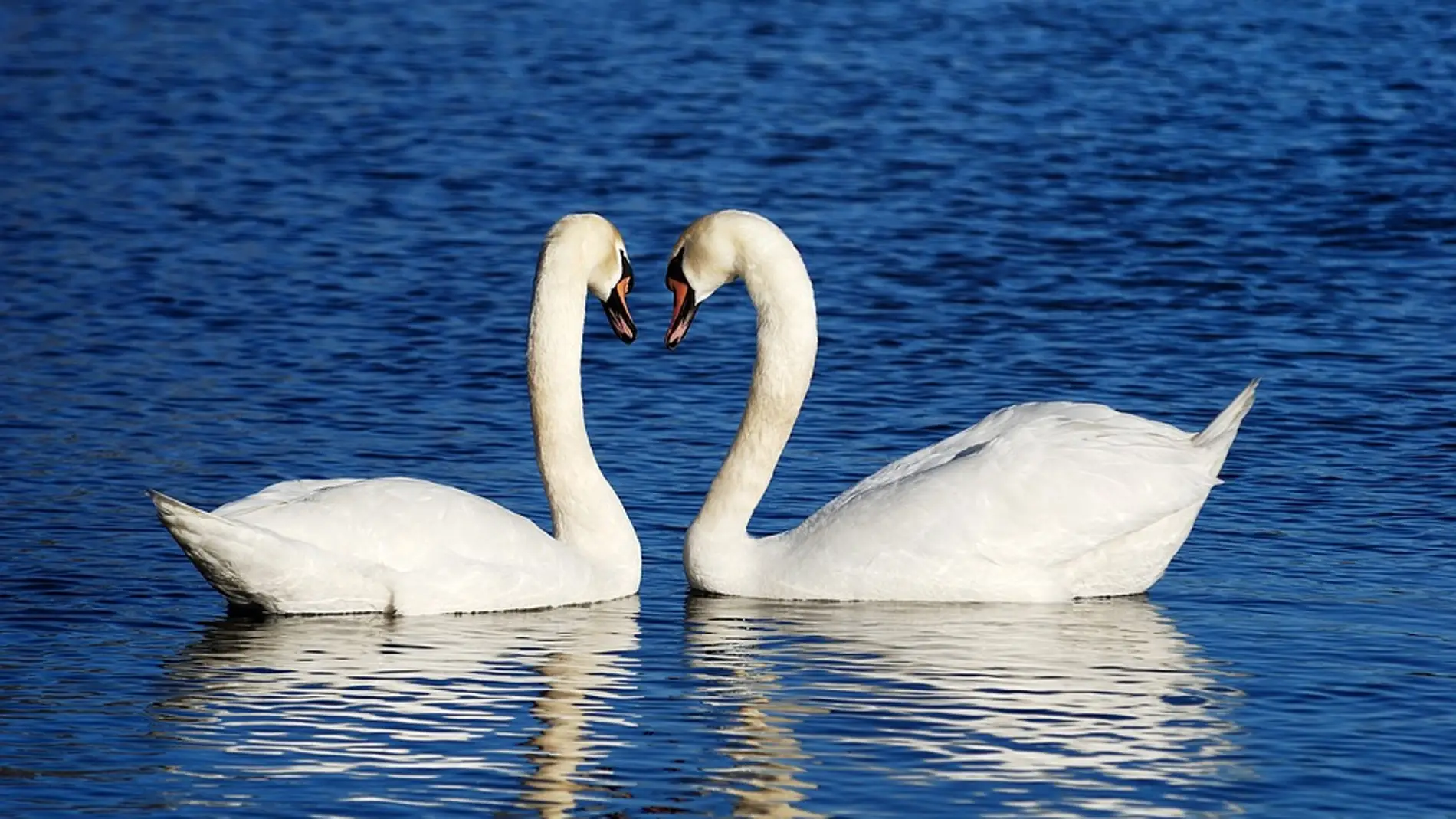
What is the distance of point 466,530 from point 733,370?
547 centimetres

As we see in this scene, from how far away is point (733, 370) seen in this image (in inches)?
630

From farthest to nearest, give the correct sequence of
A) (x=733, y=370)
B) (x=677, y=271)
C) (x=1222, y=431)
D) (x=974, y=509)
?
(x=733, y=370), (x=677, y=271), (x=1222, y=431), (x=974, y=509)

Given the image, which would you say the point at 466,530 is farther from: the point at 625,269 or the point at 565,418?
the point at 625,269

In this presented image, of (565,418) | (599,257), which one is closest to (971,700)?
(565,418)

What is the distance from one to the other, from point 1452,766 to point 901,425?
6.08m

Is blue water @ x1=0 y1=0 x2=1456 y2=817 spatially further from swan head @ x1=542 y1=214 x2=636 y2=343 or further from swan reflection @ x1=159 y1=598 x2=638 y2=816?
swan head @ x1=542 y1=214 x2=636 y2=343

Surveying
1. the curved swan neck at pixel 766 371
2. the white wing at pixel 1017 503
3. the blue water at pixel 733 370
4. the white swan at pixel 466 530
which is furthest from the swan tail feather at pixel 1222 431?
the white swan at pixel 466 530

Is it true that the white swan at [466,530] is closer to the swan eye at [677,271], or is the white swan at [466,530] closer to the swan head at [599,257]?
the swan head at [599,257]

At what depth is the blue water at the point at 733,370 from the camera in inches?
344

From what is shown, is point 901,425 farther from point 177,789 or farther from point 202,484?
point 177,789

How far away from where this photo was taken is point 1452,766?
28.2 feet

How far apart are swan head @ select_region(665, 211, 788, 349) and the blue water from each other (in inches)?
45.1

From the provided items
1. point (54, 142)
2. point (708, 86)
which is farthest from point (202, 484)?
point (708, 86)

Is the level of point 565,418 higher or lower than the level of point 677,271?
lower
